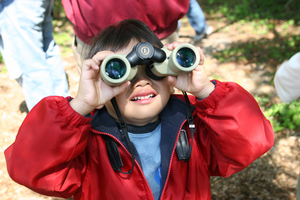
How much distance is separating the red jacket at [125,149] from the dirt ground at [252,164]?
2.96 ft

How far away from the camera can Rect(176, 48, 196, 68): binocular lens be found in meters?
1.32

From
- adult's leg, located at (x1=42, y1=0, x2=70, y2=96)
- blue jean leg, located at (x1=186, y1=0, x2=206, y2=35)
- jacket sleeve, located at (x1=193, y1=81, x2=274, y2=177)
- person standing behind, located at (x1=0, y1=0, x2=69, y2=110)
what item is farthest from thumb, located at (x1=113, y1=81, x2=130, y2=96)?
blue jean leg, located at (x1=186, y1=0, x2=206, y2=35)

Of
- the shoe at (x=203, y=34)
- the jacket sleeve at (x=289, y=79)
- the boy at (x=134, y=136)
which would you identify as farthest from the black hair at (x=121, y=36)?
the shoe at (x=203, y=34)

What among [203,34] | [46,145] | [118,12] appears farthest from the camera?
[203,34]

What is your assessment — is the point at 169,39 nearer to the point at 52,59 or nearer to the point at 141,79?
the point at 141,79

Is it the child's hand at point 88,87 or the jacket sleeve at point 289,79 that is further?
the jacket sleeve at point 289,79

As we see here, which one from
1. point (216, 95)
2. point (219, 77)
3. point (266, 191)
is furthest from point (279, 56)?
point (216, 95)

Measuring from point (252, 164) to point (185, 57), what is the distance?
67.9 inches

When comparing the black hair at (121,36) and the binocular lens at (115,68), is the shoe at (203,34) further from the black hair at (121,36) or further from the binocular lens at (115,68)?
the binocular lens at (115,68)

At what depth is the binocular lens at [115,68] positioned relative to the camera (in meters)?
Result: 1.29

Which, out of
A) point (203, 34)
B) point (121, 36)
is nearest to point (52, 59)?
point (121, 36)

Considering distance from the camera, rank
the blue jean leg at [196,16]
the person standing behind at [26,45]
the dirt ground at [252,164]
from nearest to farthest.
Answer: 1. the dirt ground at [252,164]
2. the person standing behind at [26,45]
3. the blue jean leg at [196,16]

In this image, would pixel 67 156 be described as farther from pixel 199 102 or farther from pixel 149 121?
pixel 199 102

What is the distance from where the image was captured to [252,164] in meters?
2.60
